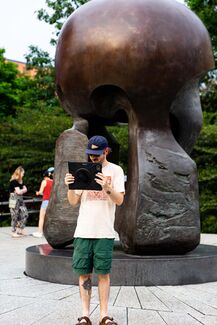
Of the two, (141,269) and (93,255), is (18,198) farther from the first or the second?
(93,255)

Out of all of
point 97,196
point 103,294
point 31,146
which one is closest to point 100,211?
point 97,196

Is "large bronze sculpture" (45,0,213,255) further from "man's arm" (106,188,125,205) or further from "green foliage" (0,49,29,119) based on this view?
"green foliage" (0,49,29,119)

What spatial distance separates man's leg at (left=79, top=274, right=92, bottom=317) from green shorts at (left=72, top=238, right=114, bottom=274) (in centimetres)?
7

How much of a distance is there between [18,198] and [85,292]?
806 centimetres

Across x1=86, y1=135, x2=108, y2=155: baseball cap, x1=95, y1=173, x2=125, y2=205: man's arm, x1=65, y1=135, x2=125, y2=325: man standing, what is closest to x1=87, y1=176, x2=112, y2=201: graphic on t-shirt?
x1=65, y1=135, x2=125, y2=325: man standing

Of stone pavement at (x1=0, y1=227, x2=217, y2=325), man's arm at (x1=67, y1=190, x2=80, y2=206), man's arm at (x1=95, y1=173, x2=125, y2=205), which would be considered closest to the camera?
man's arm at (x1=95, y1=173, x2=125, y2=205)

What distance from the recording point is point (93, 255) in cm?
475

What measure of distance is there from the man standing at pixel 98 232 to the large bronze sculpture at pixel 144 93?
2.42 metres

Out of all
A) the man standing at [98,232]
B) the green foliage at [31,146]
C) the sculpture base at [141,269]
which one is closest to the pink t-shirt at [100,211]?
the man standing at [98,232]

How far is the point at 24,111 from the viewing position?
66.0 ft

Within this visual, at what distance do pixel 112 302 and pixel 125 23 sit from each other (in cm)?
374

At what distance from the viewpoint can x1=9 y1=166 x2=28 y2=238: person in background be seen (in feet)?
40.8

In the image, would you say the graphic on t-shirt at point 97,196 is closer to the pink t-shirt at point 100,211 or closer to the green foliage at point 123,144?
the pink t-shirt at point 100,211

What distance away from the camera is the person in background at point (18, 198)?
12430 millimetres
